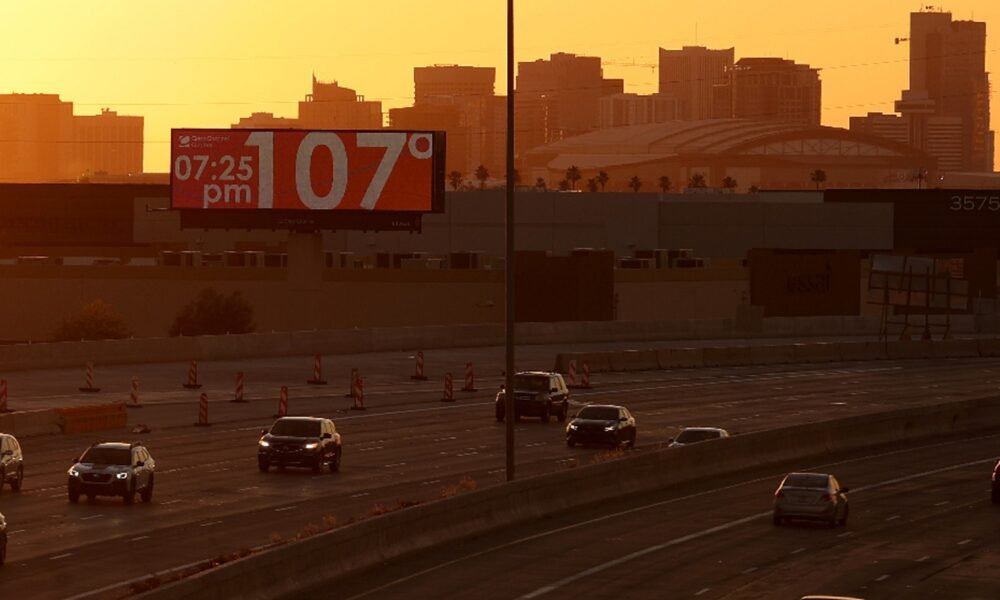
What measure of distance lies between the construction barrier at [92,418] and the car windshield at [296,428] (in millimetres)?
10669

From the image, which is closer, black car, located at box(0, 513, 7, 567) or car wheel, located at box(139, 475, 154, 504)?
Answer: black car, located at box(0, 513, 7, 567)

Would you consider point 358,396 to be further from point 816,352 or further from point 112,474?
point 816,352

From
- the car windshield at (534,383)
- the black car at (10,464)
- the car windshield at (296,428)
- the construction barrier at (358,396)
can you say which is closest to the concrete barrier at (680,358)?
the construction barrier at (358,396)

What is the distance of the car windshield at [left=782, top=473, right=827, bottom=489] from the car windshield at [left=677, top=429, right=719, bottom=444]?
11.0 meters

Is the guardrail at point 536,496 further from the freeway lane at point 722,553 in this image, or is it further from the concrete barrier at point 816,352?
the concrete barrier at point 816,352

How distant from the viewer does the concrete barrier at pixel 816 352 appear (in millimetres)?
103062

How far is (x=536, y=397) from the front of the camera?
228 ft

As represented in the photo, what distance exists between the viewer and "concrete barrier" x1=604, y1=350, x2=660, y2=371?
92812 millimetres

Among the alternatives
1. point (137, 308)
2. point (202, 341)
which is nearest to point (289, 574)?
point (202, 341)

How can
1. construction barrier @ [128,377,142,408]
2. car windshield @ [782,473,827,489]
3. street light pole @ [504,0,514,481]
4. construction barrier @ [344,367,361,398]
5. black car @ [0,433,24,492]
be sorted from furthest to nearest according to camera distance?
construction barrier @ [344,367,361,398] → construction barrier @ [128,377,142,408] → black car @ [0,433,24,492] → car windshield @ [782,473,827,489] → street light pole @ [504,0,514,481]

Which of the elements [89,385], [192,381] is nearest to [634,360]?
[192,381]

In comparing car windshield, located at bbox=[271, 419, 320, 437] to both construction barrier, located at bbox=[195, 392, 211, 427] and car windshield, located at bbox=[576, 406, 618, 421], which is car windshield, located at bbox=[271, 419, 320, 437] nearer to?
car windshield, located at bbox=[576, 406, 618, 421]

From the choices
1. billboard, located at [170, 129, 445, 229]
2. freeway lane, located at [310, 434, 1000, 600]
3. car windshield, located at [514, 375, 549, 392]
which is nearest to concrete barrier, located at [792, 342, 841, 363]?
billboard, located at [170, 129, 445, 229]

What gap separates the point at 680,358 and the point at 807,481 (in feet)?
169
